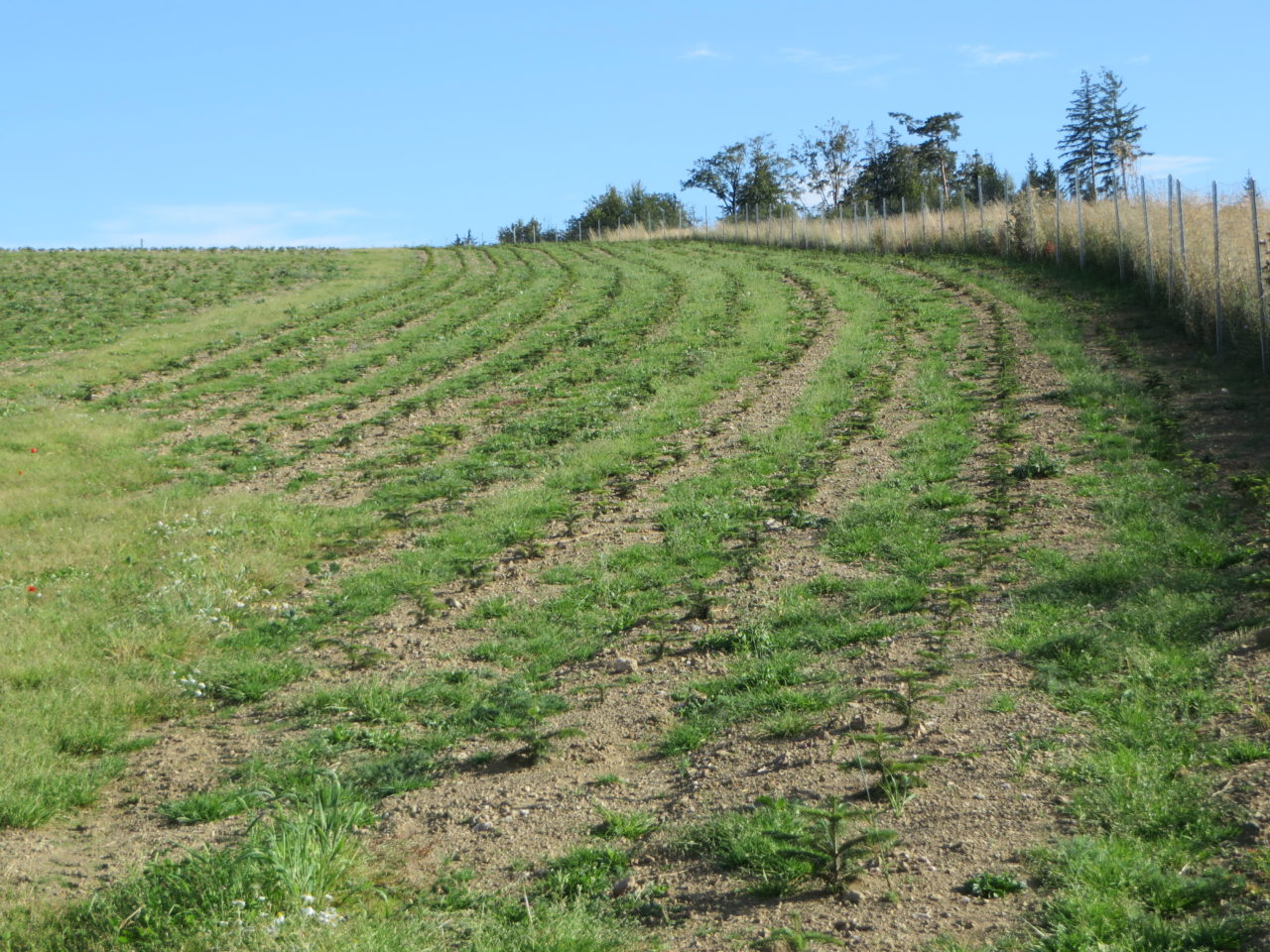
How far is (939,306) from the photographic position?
19.8 metres

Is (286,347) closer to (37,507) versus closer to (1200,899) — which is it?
(37,507)

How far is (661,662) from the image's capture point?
22.0 ft

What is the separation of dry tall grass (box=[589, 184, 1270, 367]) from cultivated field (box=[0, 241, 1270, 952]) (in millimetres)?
774

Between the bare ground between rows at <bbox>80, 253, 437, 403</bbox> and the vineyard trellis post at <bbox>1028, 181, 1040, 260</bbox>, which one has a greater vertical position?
the vineyard trellis post at <bbox>1028, 181, 1040, 260</bbox>

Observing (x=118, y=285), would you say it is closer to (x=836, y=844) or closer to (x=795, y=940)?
(x=836, y=844)

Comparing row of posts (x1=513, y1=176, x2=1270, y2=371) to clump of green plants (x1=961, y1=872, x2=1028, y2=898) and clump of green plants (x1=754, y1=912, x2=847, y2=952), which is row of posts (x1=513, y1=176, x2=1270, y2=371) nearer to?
clump of green plants (x1=961, y1=872, x2=1028, y2=898)

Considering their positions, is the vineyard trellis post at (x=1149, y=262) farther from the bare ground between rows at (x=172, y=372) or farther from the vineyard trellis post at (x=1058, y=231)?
the bare ground between rows at (x=172, y=372)

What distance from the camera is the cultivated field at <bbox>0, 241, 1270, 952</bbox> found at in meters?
4.04

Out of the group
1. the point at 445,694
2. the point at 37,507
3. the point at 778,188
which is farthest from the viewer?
the point at 778,188

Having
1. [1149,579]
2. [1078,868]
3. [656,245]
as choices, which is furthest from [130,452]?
[656,245]

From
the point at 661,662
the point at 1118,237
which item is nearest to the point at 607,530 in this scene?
the point at 661,662

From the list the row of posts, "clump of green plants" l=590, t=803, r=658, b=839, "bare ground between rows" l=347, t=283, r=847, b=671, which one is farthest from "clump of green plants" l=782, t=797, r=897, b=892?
the row of posts

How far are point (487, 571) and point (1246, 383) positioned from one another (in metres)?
8.81

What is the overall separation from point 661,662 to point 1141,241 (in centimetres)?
1534
